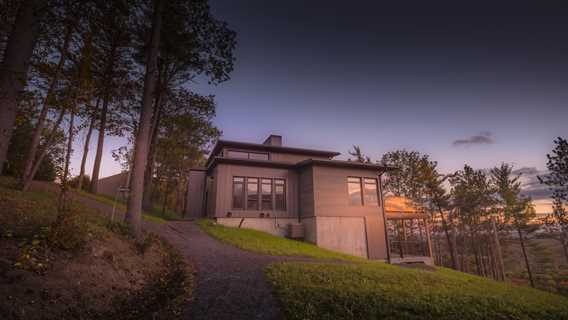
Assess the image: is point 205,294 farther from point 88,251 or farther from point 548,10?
point 548,10

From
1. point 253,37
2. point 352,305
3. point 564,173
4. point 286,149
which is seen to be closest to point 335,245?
point 286,149

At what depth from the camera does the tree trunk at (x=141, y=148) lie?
26.5 ft

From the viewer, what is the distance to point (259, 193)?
671 inches

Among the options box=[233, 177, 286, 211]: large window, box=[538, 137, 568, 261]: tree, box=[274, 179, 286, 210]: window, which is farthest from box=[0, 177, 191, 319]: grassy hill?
box=[538, 137, 568, 261]: tree

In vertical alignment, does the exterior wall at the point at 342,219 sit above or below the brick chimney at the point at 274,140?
below

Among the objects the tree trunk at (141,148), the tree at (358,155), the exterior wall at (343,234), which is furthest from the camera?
the tree at (358,155)

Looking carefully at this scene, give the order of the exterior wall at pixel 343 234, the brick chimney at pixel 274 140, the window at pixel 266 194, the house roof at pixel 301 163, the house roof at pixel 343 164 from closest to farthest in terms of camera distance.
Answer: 1. the exterior wall at pixel 343 234
2. the house roof at pixel 301 163
3. the house roof at pixel 343 164
4. the window at pixel 266 194
5. the brick chimney at pixel 274 140

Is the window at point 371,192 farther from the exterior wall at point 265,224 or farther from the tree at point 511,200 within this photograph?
the tree at point 511,200

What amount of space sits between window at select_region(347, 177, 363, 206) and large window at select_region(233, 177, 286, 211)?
490 cm

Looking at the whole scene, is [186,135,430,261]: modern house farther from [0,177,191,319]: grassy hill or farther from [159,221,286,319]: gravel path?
[0,177,191,319]: grassy hill

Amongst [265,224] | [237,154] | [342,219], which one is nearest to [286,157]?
[237,154]

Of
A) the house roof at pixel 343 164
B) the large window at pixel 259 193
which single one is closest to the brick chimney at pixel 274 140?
the house roof at pixel 343 164

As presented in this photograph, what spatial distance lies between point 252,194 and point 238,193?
101 centimetres

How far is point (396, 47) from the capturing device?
1539 centimetres
